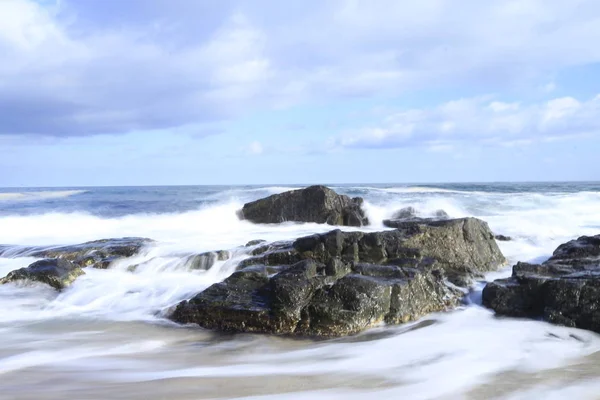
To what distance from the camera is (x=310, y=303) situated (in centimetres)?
576

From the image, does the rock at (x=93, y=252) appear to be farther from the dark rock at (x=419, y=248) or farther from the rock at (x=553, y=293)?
the rock at (x=553, y=293)

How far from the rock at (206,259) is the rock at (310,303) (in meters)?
2.23

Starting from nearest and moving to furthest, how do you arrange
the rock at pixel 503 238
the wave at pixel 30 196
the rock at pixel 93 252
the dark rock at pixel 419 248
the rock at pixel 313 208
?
the dark rock at pixel 419 248 → the rock at pixel 93 252 → the rock at pixel 503 238 → the rock at pixel 313 208 → the wave at pixel 30 196

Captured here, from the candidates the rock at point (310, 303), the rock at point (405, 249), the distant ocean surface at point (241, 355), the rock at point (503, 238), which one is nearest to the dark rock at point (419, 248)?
the rock at point (405, 249)

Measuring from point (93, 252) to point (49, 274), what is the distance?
1776 mm

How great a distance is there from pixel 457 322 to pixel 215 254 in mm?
4215

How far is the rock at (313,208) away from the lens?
1423 cm

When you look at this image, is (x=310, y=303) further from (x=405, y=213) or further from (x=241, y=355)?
(x=405, y=213)

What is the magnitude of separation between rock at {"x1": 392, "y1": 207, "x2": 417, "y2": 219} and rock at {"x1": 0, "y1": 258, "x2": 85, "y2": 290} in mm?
9862

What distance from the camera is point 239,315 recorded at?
581cm

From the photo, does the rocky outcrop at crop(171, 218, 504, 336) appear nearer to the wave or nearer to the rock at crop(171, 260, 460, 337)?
the rock at crop(171, 260, 460, 337)

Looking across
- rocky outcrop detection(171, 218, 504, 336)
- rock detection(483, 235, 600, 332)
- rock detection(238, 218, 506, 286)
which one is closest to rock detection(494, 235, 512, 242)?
rock detection(238, 218, 506, 286)

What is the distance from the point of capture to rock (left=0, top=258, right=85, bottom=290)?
773cm

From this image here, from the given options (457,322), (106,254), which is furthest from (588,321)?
(106,254)
